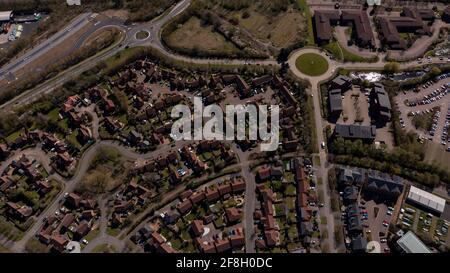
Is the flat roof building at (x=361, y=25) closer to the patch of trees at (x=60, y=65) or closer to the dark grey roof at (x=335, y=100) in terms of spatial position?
the dark grey roof at (x=335, y=100)

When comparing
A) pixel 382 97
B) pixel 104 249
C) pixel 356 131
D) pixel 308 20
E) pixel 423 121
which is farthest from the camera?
pixel 308 20

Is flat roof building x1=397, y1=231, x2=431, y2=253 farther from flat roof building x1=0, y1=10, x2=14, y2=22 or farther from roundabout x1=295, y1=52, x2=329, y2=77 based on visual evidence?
flat roof building x1=0, y1=10, x2=14, y2=22

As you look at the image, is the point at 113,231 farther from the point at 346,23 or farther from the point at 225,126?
the point at 346,23

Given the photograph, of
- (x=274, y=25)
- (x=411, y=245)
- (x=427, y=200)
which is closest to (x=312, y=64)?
(x=274, y=25)

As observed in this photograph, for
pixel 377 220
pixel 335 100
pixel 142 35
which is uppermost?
pixel 142 35

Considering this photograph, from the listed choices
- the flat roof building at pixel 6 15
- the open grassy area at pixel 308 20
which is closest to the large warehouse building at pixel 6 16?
the flat roof building at pixel 6 15

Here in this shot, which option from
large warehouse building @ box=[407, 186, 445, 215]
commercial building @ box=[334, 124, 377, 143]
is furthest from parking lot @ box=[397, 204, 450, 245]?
commercial building @ box=[334, 124, 377, 143]
